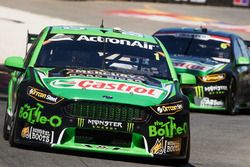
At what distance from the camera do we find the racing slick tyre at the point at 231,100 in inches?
627

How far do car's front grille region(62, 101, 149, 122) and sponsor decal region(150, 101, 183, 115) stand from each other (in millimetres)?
148

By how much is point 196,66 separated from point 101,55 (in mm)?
5680

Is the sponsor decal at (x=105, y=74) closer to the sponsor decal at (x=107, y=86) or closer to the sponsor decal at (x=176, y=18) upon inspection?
the sponsor decal at (x=107, y=86)

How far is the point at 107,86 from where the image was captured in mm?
9141

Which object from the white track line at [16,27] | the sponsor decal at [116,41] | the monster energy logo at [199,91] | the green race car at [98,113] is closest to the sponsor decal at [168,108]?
the green race car at [98,113]

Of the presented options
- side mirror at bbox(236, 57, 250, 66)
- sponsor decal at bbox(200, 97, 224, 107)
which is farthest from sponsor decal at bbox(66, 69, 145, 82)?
side mirror at bbox(236, 57, 250, 66)

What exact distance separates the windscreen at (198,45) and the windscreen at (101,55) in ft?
20.0

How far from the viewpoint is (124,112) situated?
8852mm

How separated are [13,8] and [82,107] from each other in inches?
1098

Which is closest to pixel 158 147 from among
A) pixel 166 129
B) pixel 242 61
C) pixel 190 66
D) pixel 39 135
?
pixel 166 129

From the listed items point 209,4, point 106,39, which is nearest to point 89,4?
point 209,4

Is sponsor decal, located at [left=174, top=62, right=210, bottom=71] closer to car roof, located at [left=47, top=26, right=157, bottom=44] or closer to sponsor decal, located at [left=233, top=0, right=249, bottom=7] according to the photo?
car roof, located at [left=47, top=26, right=157, bottom=44]

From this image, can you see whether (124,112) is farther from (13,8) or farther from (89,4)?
(89,4)

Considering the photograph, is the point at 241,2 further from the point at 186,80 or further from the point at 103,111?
the point at 103,111
